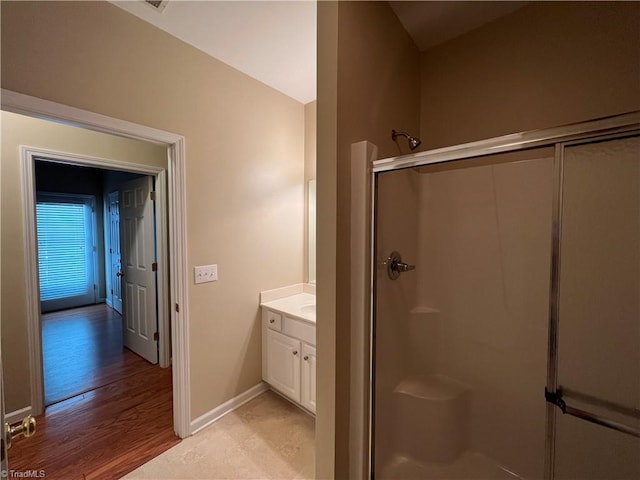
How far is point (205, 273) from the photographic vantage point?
202 centimetres

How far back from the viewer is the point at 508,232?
1668 millimetres

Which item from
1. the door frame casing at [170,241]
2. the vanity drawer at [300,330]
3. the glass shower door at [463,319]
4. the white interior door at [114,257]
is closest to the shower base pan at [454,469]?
the glass shower door at [463,319]

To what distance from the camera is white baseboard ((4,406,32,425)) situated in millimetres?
1974

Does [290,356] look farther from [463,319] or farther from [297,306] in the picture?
[463,319]

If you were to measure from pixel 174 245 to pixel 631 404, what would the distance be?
101 inches

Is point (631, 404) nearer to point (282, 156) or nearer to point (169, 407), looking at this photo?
point (282, 156)

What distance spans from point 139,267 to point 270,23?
2709mm

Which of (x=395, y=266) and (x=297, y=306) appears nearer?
(x=395, y=266)

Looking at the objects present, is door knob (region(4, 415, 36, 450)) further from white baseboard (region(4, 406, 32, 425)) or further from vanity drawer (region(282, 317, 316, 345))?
white baseboard (region(4, 406, 32, 425))

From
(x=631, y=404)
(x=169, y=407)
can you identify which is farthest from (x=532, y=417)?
(x=169, y=407)

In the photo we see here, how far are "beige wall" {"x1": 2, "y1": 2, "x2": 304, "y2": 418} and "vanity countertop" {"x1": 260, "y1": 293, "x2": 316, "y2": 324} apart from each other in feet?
0.51

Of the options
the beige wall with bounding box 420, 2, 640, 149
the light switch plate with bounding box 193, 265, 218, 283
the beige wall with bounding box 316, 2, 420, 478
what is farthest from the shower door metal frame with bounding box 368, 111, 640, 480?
the light switch plate with bounding box 193, 265, 218, 283

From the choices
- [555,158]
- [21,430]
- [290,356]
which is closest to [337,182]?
[555,158]

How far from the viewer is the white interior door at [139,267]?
9.46 feet
